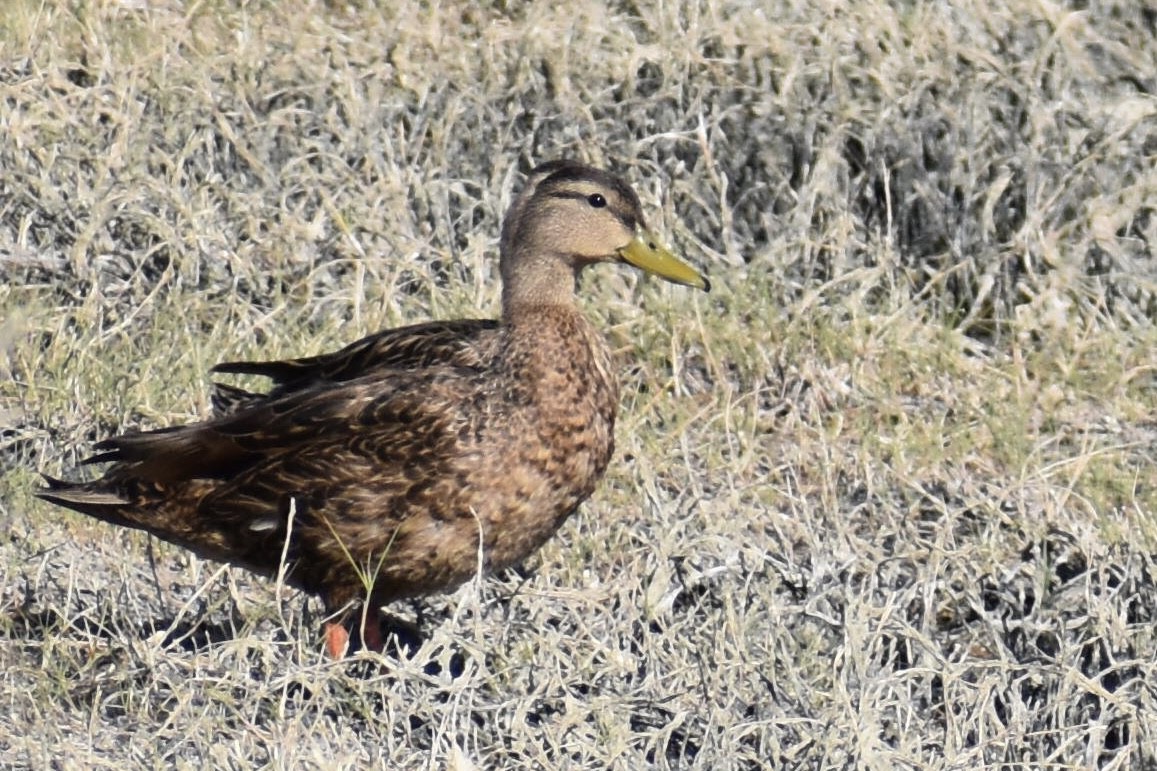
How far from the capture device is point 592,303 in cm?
656

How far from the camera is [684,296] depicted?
662 centimetres

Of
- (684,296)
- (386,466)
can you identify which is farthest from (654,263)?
(684,296)

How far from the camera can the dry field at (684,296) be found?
15.7 ft

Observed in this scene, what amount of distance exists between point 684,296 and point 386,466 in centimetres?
205

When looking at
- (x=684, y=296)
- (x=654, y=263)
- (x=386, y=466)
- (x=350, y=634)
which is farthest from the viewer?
(x=684, y=296)

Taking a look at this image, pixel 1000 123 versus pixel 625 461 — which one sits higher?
pixel 1000 123

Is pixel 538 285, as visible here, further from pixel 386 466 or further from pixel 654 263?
pixel 386 466

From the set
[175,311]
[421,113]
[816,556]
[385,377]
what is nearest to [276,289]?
[175,311]

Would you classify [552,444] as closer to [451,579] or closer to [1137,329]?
[451,579]

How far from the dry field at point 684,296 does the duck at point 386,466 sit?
0.15 m

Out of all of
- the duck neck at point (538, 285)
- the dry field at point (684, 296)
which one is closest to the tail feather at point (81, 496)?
the dry field at point (684, 296)

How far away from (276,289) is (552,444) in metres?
1.88

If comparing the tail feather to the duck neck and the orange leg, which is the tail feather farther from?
the duck neck

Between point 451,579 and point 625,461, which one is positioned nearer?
point 451,579
